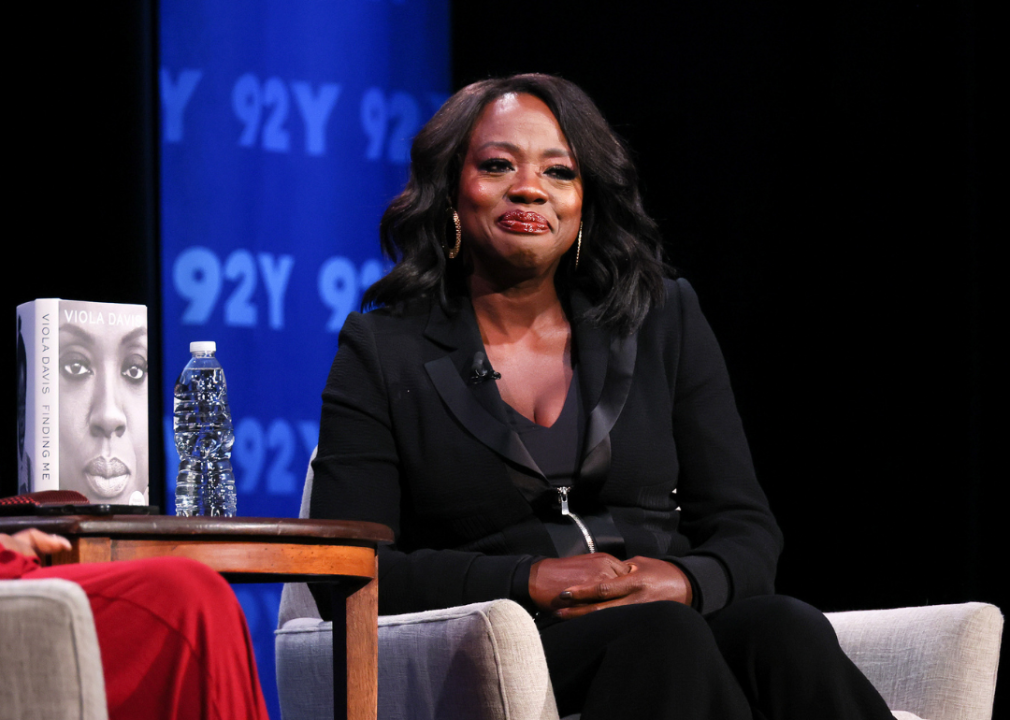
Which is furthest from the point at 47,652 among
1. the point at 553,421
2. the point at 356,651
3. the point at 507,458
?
the point at 553,421

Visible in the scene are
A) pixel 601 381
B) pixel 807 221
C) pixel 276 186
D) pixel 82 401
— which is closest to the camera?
pixel 82 401

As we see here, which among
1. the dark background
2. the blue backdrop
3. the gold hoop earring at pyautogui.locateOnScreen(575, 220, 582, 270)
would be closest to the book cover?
the gold hoop earring at pyautogui.locateOnScreen(575, 220, 582, 270)

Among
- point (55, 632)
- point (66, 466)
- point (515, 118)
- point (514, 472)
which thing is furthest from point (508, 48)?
point (55, 632)

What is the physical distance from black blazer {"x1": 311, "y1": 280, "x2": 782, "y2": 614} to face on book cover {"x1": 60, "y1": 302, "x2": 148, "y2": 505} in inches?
12.9

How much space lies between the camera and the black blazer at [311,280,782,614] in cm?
191

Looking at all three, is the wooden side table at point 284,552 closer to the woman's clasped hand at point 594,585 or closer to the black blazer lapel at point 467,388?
the woman's clasped hand at point 594,585

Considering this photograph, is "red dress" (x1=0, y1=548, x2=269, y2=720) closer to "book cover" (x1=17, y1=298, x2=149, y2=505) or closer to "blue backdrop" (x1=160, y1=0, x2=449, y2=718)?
"book cover" (x1=17, y1=298, x2=149, y2=505)

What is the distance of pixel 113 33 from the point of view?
2.85 m

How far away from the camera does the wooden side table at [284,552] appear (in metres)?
1.36

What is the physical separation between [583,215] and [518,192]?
0.60 feet

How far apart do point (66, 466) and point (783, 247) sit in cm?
191

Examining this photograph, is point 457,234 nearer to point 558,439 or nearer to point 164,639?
point 558,439

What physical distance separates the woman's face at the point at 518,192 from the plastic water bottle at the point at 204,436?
491 mm

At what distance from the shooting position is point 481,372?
202cm
